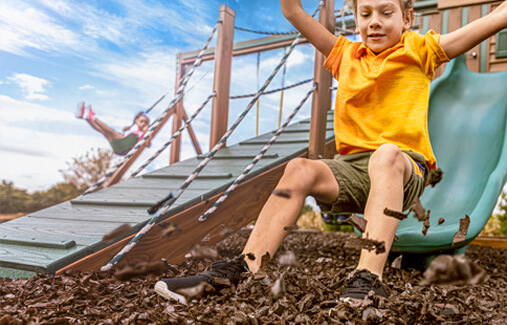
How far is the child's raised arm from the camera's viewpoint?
143 cm

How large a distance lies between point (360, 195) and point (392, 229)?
282mm

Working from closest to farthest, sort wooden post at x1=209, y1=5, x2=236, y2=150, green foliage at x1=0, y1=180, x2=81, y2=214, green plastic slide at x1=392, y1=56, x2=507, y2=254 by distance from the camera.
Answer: green plastic slide at x1=392, y1=56, x2=507, y2=254, wooden post at x1=209, y1=5, x2=236, y2=150, green foliage at x1=0, y1=180, x2=81, y2=214

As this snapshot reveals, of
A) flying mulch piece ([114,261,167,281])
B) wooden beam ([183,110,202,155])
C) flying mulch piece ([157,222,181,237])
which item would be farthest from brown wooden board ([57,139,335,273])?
wooden beam ([183,110,202,155])

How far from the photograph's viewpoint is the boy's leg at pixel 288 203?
1324 mm

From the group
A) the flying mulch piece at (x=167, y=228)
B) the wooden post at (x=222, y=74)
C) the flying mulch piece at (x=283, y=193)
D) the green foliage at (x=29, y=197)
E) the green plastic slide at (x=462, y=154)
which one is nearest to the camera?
the flying mulch piece at (x=283, y=193)

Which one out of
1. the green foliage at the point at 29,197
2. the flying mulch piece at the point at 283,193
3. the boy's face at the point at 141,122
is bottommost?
the green foliage at the point at 29,197

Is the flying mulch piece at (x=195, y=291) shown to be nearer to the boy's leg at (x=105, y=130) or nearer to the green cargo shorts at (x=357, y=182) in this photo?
the green cargo shorts at (x=357, y=182)

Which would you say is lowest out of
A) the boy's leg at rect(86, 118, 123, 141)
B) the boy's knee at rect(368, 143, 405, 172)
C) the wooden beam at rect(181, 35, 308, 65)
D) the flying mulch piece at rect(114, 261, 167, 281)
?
the flying mulch piece at rect(114, 261, 167, 281)

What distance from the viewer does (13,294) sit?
127 cm

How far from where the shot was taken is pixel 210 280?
1.22 meters

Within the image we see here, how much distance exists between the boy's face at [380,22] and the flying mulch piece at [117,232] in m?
1.20

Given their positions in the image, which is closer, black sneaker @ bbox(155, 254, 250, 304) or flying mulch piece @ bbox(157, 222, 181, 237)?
black sneaker @ bbox(155, 254, 250, 304)

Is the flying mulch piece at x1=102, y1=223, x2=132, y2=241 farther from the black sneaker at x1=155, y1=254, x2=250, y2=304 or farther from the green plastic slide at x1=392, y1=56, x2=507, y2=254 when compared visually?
the green plastic slide at x1=392, y1=56, x2=507, y2=254

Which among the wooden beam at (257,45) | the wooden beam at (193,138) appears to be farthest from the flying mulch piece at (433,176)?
the wooden beam at (257,45)
